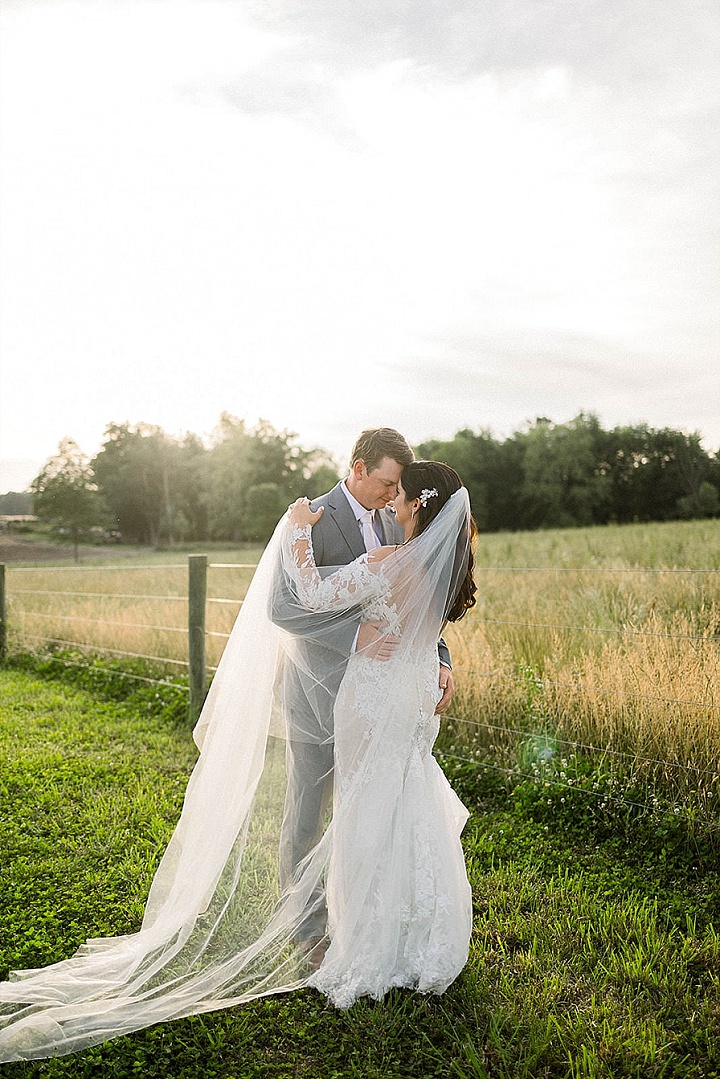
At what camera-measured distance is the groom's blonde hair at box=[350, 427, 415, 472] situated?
10.4 ft

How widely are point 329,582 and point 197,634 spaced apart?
172 inches

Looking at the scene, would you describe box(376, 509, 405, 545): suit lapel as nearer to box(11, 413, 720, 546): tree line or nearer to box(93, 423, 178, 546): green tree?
box(93, 423, 178, 546): green tree

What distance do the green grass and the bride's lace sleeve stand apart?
1.40m

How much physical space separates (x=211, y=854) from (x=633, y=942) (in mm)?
1700

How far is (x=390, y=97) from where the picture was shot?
20.0ft

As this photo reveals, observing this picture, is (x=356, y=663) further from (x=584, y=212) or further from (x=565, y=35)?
(x=584, y=212)

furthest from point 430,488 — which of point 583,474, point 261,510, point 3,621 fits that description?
→ point 583,474

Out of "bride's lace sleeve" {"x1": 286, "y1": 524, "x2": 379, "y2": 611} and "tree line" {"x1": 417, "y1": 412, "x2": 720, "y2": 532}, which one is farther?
"tree line" {"x1": 417, "y1": 412, "x2": 720, "y2": 532}

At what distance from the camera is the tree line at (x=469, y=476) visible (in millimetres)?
32750

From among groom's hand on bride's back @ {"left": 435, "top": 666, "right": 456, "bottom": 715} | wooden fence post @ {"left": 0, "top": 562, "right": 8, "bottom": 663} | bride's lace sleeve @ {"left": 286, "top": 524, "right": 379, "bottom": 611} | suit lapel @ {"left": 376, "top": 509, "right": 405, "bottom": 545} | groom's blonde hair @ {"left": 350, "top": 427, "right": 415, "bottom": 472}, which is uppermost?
groom's blonde hair @ {"left": 350, "top": 427, "right": 415, "bottom": 472}

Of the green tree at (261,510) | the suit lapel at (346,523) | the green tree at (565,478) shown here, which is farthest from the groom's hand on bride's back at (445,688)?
the green tree at (565,478)

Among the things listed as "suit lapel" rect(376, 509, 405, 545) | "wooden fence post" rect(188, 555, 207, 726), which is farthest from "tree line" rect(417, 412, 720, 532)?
"suit lapel" rect(376, 509, 405, 545)

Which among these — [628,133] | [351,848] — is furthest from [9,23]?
[351,848]

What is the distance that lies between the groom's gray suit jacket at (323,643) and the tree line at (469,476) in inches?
967
